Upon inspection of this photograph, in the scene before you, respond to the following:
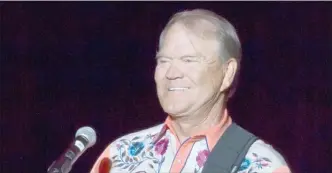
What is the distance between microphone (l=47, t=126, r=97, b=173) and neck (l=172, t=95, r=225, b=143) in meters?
0.28

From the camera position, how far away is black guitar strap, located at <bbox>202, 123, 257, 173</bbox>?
1791 mm

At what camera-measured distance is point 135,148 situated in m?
1.92

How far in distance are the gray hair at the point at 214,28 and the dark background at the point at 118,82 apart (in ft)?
0.36

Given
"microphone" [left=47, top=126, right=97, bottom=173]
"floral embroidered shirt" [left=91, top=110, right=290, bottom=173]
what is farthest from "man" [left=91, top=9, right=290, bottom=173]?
"microphone" [left=47, top=126, right=97, bottom=173]

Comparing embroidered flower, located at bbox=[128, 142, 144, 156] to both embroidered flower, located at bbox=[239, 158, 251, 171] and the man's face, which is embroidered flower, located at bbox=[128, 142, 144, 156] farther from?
embroidered flower, located at bbox=[239, 158, 251, 171]

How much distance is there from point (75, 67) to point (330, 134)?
804 millimetres

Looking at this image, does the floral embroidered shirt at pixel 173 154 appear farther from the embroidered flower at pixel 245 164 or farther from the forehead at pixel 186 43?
the forehead at pixel 186 43

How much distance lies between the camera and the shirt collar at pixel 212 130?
72.3 inches

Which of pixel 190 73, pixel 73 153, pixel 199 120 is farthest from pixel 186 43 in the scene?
pixel 73 153

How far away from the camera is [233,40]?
72.3 inches

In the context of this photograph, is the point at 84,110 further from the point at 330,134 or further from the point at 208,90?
the point at 330,134

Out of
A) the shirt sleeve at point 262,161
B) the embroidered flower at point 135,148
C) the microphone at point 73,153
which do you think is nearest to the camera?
the microphone at point 73,153

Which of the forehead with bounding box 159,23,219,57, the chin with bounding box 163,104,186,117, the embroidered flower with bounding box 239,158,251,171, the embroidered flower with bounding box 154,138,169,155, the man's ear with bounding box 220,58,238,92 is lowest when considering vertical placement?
the embroidered flower with bounding box 239,158,251,171

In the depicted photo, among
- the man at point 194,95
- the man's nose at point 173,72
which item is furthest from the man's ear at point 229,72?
the man's nose at point 173,72
